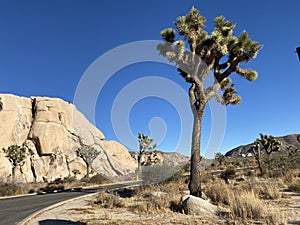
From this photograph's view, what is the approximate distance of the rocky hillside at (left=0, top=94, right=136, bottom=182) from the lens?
160ft

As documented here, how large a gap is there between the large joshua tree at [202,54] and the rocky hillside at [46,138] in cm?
3892

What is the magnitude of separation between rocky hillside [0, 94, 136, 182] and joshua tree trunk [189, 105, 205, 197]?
38.8 metres

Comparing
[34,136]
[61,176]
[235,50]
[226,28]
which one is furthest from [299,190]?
[34,136]

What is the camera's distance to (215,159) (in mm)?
70188

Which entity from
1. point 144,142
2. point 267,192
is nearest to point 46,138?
point 144,142

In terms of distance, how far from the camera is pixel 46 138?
52719 mm

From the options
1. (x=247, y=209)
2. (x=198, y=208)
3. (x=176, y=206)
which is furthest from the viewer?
(x=176, y=206)

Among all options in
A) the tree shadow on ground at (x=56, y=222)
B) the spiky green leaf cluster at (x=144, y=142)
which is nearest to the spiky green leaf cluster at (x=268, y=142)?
the spiky green leaf cluster at (x=144, y=142)

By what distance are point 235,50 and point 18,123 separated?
47.1 m

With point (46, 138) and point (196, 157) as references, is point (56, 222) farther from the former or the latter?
point (46, 138)

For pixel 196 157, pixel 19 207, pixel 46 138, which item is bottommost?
pixel 19 207

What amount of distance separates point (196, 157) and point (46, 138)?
4512 centimetres

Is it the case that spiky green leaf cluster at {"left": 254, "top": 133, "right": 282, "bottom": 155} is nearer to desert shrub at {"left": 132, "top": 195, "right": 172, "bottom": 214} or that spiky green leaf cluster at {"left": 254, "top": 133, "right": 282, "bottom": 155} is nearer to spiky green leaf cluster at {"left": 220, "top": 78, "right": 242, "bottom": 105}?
spiky green leaf cluster at {"left": 220, "top": 78, "right": 242, "bottom": 105}

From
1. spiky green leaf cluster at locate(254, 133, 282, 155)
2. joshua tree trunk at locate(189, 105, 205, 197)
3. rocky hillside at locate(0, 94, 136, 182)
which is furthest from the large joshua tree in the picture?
rocky hillside at locate(0, 94, 136, 182)
